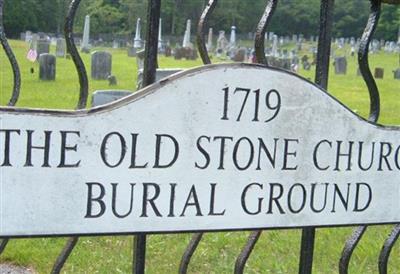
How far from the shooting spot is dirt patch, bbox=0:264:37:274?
122 inches

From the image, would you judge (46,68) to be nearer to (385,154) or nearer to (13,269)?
(13,269)

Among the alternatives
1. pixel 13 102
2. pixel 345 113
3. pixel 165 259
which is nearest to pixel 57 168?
pixel 13 102

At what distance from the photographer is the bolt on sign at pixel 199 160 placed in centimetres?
130

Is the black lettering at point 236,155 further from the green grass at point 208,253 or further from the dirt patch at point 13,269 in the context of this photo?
the dirt patch at point 13,269

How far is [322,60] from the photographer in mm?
1731

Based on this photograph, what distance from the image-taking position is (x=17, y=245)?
3443mm

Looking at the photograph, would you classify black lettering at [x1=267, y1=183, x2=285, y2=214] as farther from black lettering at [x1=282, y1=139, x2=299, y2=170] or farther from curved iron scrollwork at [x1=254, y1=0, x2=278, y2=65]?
curved iron scrollwork at [x1=254, y1=0, x2=278, y2=65]

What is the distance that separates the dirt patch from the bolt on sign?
1.89 m

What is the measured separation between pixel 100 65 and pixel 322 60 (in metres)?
11.8

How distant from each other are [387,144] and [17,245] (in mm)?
2373

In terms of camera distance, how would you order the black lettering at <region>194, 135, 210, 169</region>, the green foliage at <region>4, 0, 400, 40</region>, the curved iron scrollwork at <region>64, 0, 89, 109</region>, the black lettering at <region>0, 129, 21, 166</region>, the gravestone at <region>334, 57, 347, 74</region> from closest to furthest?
1. the black lettering at <region>0, 129, 21, 166</region>
2. the black lettering at <region>194, 135, 210, 169</region>
3. the curved iron scrollwork at <region>64, 0, 89, 109</region>
4. the gravestone at <region>334, 57, 347, 74</region>
5. the green foliage at <region>4, 0, 400, 40</region>

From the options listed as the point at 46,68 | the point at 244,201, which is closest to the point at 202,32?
the point at 244,201

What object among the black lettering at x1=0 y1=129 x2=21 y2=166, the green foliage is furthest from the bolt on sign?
the green foliage

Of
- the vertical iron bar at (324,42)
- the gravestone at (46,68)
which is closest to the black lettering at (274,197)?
the vertical iron bar at (324,42)
